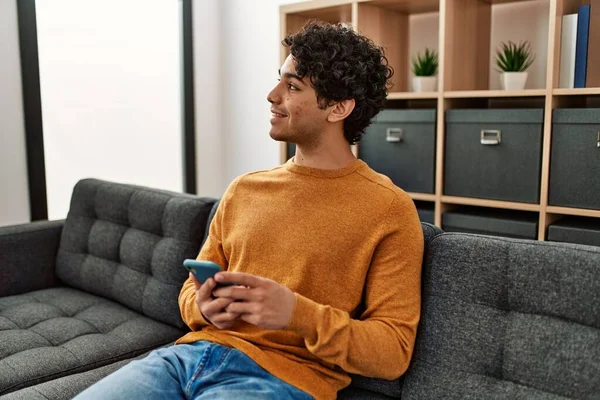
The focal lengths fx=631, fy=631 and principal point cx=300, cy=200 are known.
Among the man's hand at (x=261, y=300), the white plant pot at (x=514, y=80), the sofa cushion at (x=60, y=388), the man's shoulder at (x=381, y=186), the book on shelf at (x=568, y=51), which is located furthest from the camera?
the white plant pot at (x=514, y=80)

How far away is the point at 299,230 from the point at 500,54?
5.00ft

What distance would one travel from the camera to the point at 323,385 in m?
1.34

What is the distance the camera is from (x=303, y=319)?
1.21 metres

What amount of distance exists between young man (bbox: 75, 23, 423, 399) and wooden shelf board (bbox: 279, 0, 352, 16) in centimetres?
126

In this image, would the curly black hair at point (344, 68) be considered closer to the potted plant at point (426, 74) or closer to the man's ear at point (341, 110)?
the man's ear at point (341, 110)

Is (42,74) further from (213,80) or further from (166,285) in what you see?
(166,285)

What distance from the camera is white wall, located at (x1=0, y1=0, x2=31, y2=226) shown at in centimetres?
274

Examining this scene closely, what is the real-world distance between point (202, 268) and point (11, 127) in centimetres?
196

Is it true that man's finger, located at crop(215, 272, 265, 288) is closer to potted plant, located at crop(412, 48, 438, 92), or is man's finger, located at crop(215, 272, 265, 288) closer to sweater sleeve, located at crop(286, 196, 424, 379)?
sweater sleeve, located at crop(286, 196, 424, 379)

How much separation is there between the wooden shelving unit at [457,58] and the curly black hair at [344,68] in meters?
0.93

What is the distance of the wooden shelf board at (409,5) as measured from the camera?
2.68 metres

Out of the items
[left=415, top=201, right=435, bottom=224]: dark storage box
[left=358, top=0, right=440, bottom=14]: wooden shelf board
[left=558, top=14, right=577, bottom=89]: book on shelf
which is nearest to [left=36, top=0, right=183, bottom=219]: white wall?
[left=358, top=0, right=440, bottom=14]: wooden shelf board

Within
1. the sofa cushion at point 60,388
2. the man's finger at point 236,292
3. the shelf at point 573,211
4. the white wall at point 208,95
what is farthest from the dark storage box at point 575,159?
the white wall at point 208,95

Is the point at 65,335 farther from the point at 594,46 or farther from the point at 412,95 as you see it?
the point at 594,46
